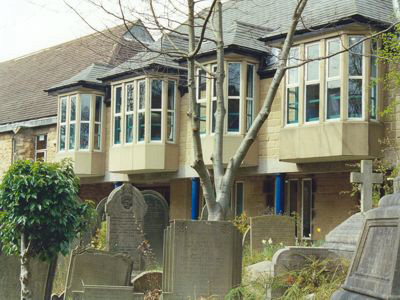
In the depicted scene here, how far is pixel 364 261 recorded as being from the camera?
6496mm

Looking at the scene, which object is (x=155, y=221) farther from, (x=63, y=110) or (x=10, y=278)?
(x=63, y=110)

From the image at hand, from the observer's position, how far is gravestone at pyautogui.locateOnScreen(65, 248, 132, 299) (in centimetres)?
1254

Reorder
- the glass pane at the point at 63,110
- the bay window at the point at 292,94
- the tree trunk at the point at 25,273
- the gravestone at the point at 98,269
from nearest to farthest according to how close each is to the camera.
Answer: the tree trunk at the point at 25,273 → the gravestone at the point at 98,269 → the bay window at the point at 292,94 → the glass pane at the point at 63,110

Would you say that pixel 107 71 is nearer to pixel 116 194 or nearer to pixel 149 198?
pixel 149 198

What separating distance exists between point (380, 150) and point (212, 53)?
20.5 feet

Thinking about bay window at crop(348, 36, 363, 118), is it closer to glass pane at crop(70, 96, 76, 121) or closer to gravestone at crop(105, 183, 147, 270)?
gravestone at crop(105, 183, 147, 270)

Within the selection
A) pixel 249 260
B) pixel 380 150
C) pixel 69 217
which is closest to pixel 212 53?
pixel 380 150

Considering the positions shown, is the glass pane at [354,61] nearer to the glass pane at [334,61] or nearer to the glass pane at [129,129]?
the glass pane at [334,61]

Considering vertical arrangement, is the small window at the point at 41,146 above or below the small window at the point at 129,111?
below

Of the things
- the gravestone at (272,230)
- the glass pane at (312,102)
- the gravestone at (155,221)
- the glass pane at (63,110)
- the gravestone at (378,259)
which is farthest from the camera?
the glass pane at (63,110)

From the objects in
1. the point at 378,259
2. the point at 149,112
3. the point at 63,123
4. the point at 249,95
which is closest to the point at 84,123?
the point at 63,123

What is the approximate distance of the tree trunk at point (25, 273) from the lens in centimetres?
1123

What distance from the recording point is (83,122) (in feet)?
96.9

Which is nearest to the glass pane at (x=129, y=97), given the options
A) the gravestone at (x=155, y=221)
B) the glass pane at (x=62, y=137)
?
the glass pane at (x=62, y=137)
